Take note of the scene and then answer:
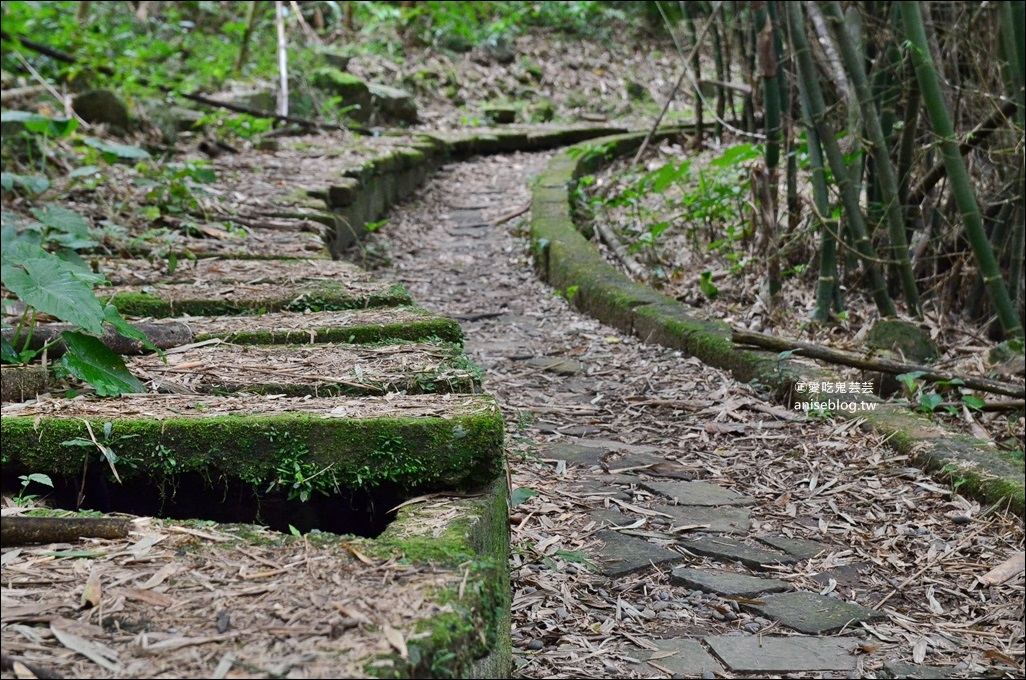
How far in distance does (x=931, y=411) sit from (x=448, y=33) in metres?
10.6

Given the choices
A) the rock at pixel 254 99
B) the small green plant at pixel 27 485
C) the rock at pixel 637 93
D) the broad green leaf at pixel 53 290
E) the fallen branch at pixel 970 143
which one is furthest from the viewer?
the rock at pixel 637 93

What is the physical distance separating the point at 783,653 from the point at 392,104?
319 inches

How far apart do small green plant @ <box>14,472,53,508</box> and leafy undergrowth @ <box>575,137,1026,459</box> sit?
8.22ft

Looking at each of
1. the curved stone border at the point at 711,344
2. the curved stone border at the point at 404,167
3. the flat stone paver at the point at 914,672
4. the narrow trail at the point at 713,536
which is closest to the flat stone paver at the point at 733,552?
the narrow trail at the point at 713,536

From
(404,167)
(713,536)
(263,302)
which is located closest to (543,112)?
(404,167)

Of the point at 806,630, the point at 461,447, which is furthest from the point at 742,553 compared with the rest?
the point at 461,447

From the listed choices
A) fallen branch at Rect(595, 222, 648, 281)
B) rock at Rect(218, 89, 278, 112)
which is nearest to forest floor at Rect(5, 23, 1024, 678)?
fallen branch at Rect(595, 222, 648, 281)

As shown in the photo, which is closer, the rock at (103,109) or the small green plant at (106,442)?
the small green plant at (106,442)

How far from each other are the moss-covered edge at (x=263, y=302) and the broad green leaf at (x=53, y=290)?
2.38ft

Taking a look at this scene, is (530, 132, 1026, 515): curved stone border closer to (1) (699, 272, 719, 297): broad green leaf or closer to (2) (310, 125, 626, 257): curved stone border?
(1) (699, 272, 719, 297): broad green leaf

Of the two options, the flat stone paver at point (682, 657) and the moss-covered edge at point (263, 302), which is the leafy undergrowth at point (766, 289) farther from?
the moss-covered edge at point (263, 302)

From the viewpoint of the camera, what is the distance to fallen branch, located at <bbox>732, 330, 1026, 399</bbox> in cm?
303

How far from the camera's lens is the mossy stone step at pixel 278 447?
1610mm

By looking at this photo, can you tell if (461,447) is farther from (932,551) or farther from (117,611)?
(932,551)
